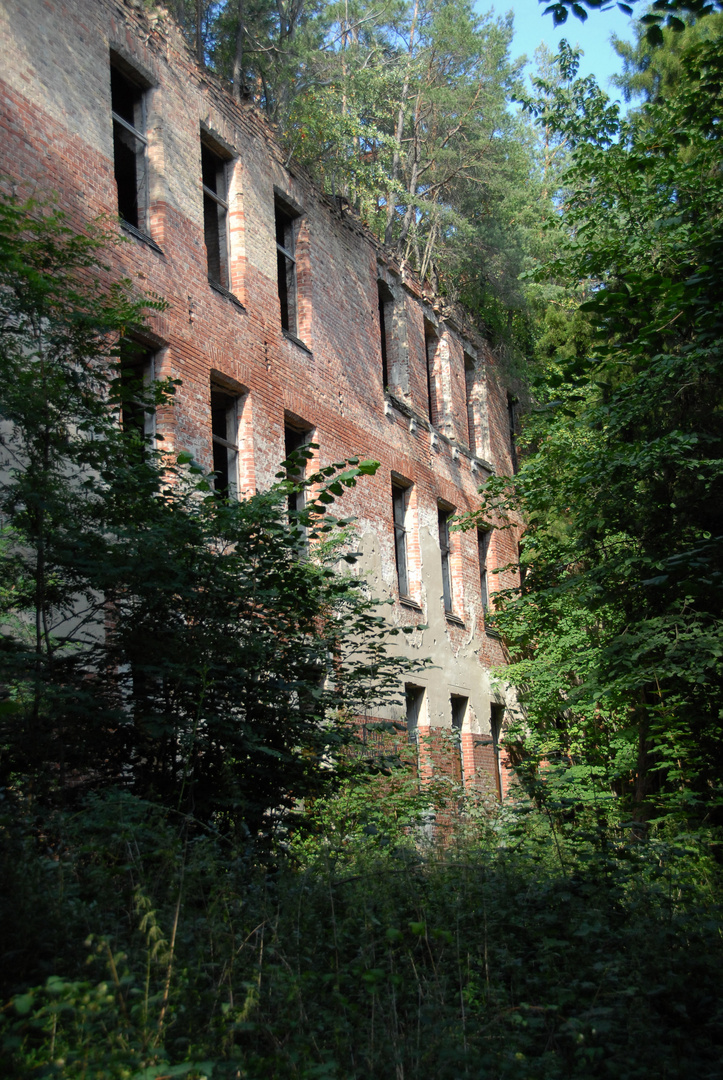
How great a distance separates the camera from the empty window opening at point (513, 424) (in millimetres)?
23970

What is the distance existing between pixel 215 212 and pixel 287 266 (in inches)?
70.7

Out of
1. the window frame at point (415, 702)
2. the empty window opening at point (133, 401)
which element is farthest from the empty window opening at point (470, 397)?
the empty window opening at point (133, 401)

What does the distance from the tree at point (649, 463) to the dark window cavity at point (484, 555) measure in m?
5.37

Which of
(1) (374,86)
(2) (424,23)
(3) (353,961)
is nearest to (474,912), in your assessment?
(3) (353,961)

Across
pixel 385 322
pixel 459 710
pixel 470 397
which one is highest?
pixel 385 322

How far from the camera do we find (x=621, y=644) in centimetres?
1025

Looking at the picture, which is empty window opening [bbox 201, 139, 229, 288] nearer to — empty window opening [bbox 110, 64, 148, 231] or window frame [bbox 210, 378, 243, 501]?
empty window opening [bbox 110, 64, 148, 231]

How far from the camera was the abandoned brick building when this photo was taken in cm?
1014

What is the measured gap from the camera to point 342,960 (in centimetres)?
489

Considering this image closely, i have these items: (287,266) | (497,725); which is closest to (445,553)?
(497,725)

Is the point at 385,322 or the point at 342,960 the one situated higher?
the point at 385,322

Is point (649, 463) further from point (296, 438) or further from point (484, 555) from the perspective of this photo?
point (484, 555)

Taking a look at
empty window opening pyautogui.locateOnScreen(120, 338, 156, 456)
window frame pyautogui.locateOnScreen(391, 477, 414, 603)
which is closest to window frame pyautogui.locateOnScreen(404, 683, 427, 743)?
window frame pyautogui.locateOnScreen(391, 477, 414, 603)

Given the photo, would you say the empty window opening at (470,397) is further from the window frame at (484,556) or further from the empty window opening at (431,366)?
the window frame at (484,556)
